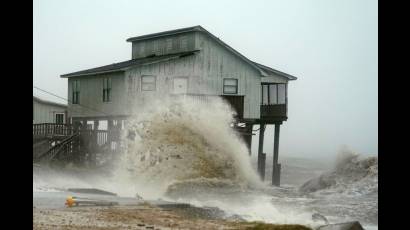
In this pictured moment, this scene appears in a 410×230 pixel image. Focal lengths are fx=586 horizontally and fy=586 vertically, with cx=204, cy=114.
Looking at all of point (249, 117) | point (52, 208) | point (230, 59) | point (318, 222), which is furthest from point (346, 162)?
point (52, 208)

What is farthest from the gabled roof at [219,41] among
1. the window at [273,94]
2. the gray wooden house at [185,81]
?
the window at [273,94]

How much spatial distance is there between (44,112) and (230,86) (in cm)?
1994

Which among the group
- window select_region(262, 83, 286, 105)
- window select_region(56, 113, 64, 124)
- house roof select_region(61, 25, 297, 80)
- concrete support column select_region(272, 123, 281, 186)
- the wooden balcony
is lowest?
concrete support column select_region(272, 123, 281, 186)

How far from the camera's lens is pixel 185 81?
105ft

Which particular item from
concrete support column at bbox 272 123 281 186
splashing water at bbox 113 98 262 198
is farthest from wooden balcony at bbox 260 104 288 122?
splashing water at bbox 113 98 262 198

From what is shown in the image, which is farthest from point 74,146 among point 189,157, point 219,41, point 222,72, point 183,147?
point 219,41

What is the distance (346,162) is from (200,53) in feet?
36.0

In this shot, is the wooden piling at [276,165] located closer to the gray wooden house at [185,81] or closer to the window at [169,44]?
the gray wooden house at [185,81]

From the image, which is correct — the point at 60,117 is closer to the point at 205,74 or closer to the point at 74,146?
the point at 74,146

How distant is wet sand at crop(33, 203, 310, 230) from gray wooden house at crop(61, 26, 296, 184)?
1559cm

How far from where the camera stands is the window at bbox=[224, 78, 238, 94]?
33.2 metres

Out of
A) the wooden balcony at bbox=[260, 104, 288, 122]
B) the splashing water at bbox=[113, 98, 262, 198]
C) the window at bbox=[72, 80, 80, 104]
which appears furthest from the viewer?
the window at bbox=[72, 80, 80, 104]

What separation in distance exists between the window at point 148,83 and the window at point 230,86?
14.0 ft

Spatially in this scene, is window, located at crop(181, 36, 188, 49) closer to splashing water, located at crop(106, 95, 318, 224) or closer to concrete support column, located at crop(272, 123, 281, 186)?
splashing water, located at crop(106, 95, 318, 224)
